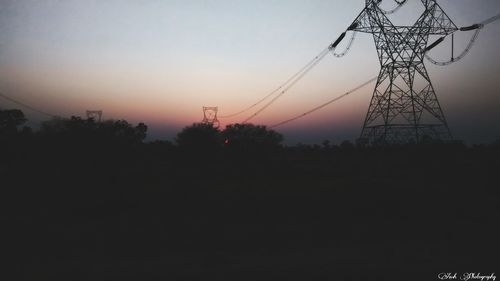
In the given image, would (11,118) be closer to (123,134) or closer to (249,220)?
(123,134)

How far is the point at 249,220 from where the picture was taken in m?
18.0

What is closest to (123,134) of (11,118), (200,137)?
(200,137)

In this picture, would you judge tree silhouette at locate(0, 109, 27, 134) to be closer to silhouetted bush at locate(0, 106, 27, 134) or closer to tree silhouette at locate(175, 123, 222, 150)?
silhouetted bush at locate(0, 106, 27, 134)

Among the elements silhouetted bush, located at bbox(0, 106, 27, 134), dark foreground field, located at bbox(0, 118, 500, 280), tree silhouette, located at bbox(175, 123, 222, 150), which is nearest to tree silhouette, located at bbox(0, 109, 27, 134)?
silhouetted bush, located at bbox(0, 106, 27, 134)

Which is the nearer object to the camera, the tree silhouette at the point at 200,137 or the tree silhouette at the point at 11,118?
the tree silhouette at the point at 200,137

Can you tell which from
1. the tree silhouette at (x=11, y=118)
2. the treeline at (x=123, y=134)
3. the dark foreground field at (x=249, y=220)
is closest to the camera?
the dark foreground field at (x=249, y=220)

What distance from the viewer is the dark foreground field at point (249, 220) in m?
11.4

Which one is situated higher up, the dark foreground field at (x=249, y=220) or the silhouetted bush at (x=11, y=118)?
the silhouetted bush at (x=11, y=118)

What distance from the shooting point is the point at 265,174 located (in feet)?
116

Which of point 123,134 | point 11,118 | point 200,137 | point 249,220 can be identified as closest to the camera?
point 249,220

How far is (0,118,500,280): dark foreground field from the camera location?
11.4m

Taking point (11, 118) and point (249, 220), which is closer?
point (249, 220)

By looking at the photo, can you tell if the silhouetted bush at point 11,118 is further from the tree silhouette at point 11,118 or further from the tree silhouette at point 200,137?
the tree silhouette at point 200,137

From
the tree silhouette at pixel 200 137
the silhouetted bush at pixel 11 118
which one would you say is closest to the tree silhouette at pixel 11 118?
the silhouetted bush at pixel 11 118
